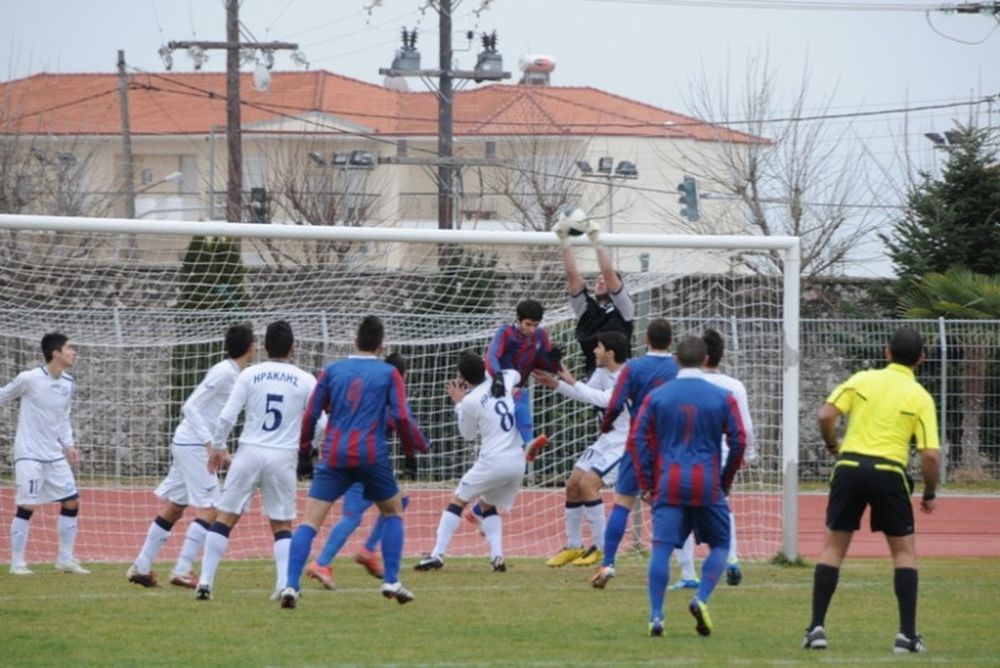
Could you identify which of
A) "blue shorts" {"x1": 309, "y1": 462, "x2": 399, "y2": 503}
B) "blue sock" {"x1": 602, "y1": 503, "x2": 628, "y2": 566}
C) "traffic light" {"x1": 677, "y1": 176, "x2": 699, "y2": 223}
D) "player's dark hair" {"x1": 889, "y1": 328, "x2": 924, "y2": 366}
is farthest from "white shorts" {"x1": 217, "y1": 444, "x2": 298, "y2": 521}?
"traffic light" {"x1": 677, "y1": 176, "x2": 699, "y2": 223}

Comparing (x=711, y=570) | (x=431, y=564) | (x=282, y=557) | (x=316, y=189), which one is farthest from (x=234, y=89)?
(x=711, y=570)

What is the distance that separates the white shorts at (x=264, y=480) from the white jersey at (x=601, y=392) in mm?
2668

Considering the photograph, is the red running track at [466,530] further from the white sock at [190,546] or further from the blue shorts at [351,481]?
the blue shorts at [351,481]

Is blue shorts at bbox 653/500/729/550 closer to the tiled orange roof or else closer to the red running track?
the red running track

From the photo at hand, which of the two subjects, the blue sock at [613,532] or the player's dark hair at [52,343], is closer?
the blue sock at [613,532]

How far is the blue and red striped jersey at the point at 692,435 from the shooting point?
9.49m

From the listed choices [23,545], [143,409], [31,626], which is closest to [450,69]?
[143,409]

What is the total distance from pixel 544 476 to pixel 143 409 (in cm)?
510

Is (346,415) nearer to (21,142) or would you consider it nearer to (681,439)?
(681,439)

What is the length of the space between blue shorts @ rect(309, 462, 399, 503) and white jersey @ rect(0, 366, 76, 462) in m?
3.68

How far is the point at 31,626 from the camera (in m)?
10.1

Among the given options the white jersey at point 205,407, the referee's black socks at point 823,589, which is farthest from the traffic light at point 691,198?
the referee's black socks at point 823,589

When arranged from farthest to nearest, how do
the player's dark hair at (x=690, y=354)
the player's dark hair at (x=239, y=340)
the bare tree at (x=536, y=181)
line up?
the bare tree at (x=536, y=181) → the player's dark hair at (x=239, y=340) → the player's dark hair at (x=690, y=354)

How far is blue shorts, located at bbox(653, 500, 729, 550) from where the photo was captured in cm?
955
